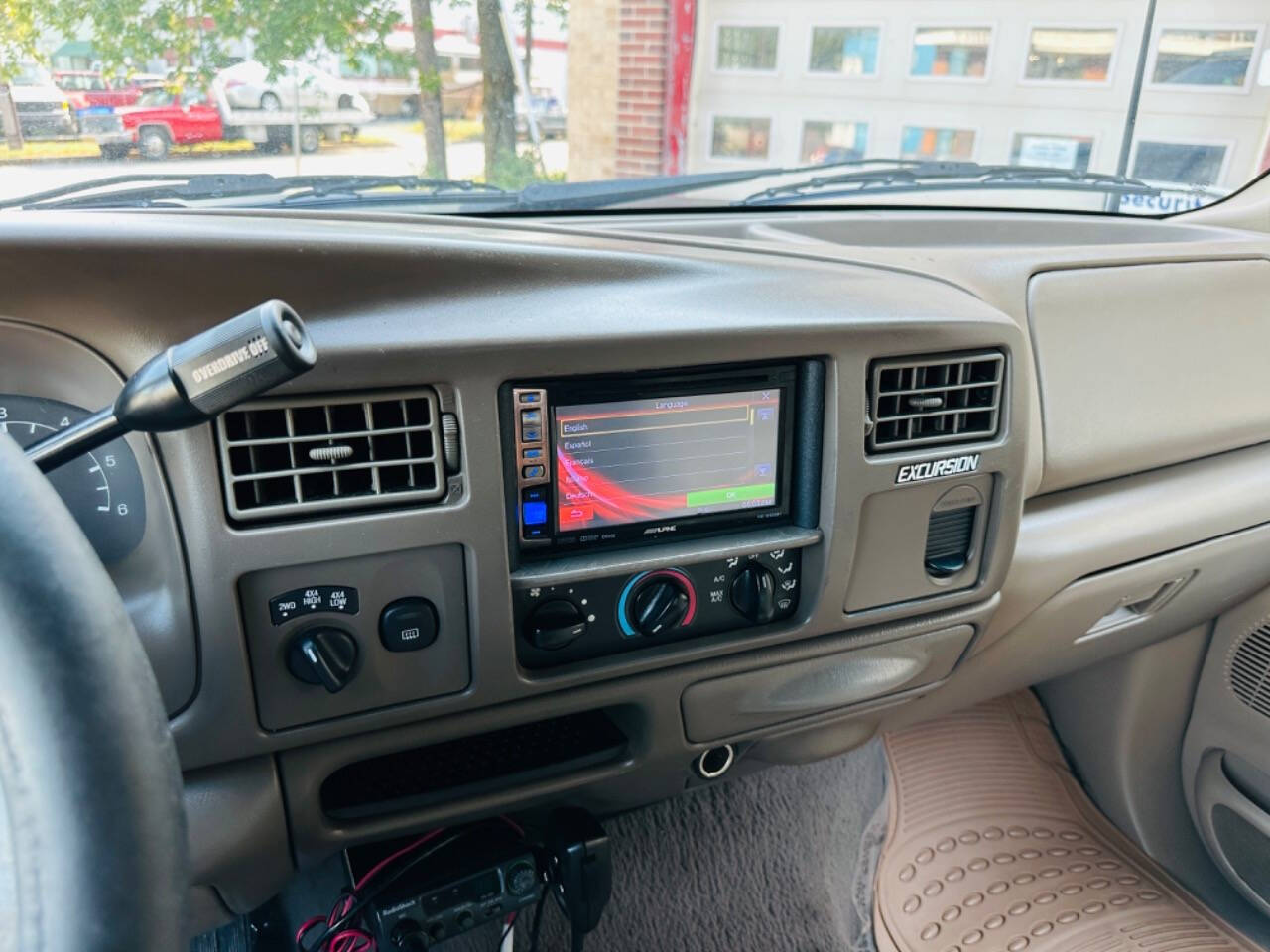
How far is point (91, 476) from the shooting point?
36.5 inches

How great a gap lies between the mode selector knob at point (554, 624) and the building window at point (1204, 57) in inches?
65.1

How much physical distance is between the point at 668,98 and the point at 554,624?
952 mm

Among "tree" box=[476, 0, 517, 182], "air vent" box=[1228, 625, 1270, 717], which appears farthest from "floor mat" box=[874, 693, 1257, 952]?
"tree" box=[476, 0, 517, 182]

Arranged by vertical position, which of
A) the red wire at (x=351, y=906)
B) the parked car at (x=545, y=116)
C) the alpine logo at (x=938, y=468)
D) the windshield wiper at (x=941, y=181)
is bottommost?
the red wire at (x=351, y=906)

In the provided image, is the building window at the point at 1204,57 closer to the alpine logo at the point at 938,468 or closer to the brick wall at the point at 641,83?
the brick wall at the point at 641,83

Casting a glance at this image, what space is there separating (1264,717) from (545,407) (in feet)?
4.99

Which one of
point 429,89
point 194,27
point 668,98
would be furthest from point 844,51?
point 194,27

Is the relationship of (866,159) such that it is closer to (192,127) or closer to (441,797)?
(192,127)

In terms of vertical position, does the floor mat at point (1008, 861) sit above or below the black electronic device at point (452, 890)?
below

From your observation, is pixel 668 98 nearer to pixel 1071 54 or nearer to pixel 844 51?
pixel 844 51

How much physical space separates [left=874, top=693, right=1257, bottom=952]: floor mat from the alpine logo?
0.99 m

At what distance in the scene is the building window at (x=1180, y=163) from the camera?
6.36 ft

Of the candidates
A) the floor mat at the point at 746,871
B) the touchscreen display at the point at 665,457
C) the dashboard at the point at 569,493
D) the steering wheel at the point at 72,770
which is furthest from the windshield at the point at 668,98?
the floor mat at the point at 746,871

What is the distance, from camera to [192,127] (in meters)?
1.17
